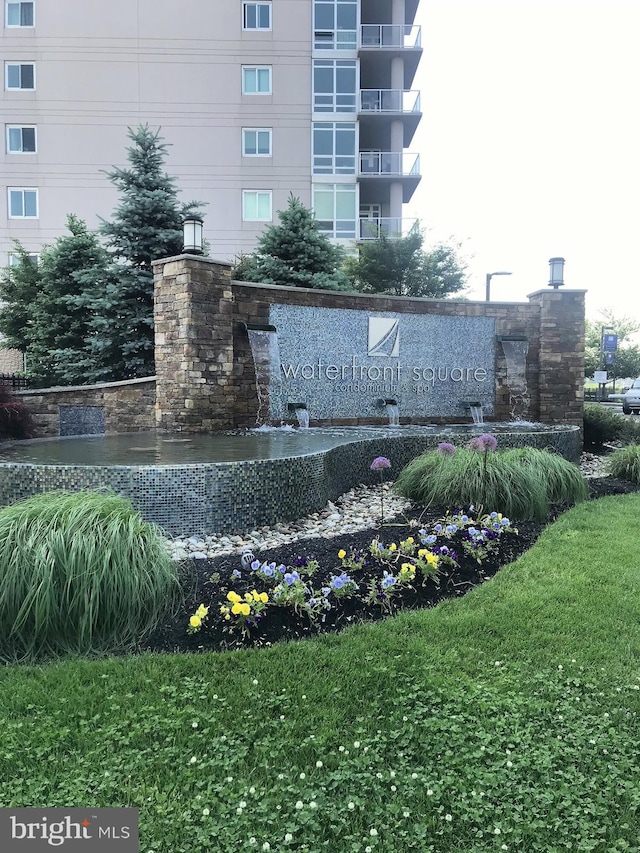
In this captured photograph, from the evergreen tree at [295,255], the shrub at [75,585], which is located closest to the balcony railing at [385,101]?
the evergreen tree at [295,255]

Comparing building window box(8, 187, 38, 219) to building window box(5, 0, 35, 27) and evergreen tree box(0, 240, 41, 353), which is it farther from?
evergreen tree box(0, 240, 41, 353)

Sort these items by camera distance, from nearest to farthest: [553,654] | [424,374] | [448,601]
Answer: [553,654] < [448,601] < [424,374]

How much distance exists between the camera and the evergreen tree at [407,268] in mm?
18109

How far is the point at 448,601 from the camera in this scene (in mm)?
3471

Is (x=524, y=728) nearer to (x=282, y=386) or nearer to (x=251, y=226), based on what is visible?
(x=282, y=386)

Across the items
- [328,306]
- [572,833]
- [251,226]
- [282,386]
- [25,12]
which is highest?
[25,12]

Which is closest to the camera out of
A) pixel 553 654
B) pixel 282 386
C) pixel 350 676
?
pixel 350 676

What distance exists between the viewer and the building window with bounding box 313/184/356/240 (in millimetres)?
23938

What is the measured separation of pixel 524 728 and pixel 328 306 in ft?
28.3

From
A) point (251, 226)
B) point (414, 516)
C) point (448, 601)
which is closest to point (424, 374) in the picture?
point (414, 516)

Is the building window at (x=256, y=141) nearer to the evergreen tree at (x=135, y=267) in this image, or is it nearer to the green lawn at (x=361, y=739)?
the evergreen tree at (x=135, y=267)

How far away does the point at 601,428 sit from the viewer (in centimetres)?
1194

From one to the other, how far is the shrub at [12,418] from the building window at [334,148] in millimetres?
18218

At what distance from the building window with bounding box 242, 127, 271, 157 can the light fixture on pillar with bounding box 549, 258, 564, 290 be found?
15.4 m
